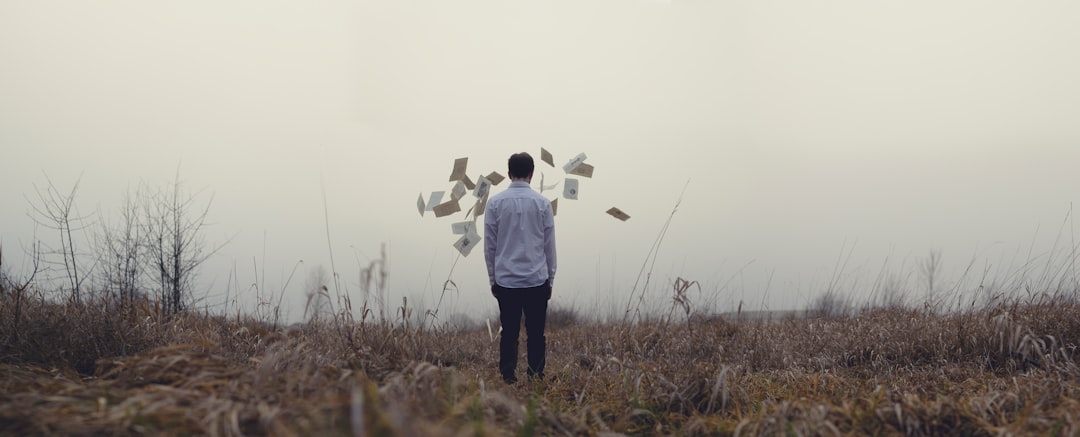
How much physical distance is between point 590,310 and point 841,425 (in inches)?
313

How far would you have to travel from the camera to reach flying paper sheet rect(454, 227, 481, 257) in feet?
20.8

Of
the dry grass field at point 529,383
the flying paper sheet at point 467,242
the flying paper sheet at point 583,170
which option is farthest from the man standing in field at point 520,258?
the flying paper sheet at point 583,170

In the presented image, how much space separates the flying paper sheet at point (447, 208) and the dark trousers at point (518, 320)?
103 cm

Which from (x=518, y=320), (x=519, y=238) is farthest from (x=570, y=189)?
(x=518, y=320)

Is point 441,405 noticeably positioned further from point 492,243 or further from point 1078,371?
point 1078,371

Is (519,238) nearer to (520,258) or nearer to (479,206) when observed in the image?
(520,258)

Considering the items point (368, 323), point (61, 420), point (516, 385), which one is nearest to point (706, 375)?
point (516, 385)

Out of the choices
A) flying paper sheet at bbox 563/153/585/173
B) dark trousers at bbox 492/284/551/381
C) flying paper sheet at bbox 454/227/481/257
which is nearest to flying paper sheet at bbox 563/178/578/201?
flying paper sheet at bbox 563/153/585/173

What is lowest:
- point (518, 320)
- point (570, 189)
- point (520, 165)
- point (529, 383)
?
point (529, 383)

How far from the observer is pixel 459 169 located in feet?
21.0

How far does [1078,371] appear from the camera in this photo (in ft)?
17.3

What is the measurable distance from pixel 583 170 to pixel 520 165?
84 cm

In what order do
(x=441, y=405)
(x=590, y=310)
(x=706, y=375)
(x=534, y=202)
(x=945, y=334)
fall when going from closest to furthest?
(x=441, y=405)
(x=706, y=375)
(x=534, y=202)
(x=945, y=334)
(x=590, y=310)

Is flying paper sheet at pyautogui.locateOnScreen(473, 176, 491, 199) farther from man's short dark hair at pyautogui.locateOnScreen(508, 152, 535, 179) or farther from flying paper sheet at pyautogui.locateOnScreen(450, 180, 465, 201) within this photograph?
man's short dark hair at pyautogui.locateOnScreen(508, 152, 535, 179)
